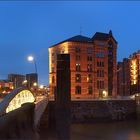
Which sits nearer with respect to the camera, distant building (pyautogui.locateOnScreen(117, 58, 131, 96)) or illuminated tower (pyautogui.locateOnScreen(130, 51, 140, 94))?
illuminated tower (pyautogui.locateOnScreen(130, 51, 140, 94))

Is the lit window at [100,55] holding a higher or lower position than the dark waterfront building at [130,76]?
higher

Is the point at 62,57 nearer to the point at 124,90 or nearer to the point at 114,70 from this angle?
the point at 114,70

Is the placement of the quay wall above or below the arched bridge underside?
below

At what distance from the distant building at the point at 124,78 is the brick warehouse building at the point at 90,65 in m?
42.9

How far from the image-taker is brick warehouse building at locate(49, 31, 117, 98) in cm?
12356

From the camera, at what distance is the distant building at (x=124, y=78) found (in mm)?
175863

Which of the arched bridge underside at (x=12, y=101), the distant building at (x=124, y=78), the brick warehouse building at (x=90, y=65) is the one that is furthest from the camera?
the distant building at (x=124, y=78)

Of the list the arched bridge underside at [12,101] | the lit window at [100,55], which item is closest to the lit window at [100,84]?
the lit window at [100,55]

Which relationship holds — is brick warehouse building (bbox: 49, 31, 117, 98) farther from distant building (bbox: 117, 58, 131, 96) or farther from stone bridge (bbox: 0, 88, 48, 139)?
stone bridge (bbox: 0, 88, 48, 139)

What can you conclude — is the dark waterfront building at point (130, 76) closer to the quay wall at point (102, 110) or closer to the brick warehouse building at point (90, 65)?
the brick warehouse building at point (90, 65)

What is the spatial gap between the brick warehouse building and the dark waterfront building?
30883 mm

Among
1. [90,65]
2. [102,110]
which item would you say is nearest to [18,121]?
[102,110]

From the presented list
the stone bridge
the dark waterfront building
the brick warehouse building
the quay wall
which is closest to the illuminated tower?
the dark waterfront building

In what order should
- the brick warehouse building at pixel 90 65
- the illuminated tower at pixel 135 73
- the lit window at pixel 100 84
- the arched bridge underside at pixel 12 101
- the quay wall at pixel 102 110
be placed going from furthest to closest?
1. the illuminated tower at pixel 135 73
2. the lit window at pixel 100 84
3. the brick warehouse building at pixel 90 65
4. the quay wall at pixel 102 110
5. the arched bridge underside at pixel 12 101
